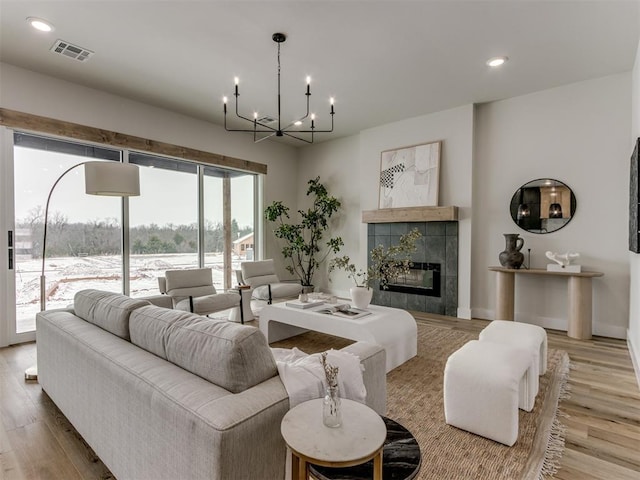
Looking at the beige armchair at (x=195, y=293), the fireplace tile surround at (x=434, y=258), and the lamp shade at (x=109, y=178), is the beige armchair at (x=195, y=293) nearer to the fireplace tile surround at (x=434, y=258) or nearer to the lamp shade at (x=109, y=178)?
the lamp shade at (x=109, y=178)

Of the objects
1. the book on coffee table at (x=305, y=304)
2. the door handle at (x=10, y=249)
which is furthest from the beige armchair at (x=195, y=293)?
the door handle at (x=10, y=249)

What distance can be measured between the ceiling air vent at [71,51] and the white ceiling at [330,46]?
66 millimetres

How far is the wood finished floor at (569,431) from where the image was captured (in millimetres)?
1725

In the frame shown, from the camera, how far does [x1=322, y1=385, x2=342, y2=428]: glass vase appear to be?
1145 mm

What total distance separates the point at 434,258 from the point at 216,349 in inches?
172

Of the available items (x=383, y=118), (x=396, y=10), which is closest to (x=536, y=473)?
(x=396, y=10)

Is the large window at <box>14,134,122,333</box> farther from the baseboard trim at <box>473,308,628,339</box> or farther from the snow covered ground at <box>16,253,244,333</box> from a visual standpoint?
the baseboard trim at <box>473,308,628,339</box>

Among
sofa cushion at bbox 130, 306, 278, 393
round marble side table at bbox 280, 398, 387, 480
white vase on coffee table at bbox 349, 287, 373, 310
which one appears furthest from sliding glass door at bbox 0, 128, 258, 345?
round marble side table at bbox 280, 398, 387, 480

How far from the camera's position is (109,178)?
306 cm

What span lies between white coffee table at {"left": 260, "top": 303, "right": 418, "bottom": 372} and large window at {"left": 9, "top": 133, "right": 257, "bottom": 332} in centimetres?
238

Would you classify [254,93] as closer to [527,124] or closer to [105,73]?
[105,73]

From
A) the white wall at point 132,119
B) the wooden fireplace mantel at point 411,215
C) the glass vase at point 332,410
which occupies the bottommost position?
the glass vase at point 332,410

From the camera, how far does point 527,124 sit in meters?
4.52

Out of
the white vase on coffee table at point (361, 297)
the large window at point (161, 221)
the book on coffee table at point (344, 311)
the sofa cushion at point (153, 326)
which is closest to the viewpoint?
the sofa cushion at point (153, 326)
